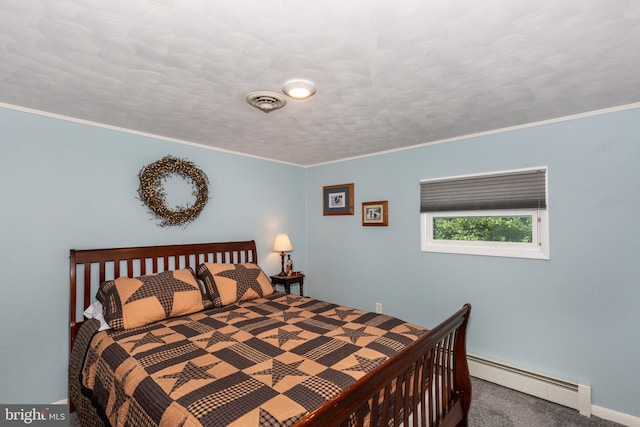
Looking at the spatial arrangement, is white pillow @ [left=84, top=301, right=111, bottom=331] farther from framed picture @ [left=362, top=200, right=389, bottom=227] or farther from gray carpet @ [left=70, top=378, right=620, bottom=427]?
framed picture @ [left=362, top=200, right=389, bottom=227]

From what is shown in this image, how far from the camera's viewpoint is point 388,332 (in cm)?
216

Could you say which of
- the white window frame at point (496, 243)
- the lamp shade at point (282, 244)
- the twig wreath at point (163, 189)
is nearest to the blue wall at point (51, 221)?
the twig wreath at point (163, 189)

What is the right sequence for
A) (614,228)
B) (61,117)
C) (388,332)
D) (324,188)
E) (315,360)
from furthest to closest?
(324,188) → (61,117) → (614,228) → (388,332) → (315,360)

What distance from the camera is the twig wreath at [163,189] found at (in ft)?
9.80

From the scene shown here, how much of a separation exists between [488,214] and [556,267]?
0.72m

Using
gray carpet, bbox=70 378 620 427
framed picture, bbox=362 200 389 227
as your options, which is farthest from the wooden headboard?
framed picture, bbox=362 200 389 227

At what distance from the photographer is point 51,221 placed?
2.49 meters

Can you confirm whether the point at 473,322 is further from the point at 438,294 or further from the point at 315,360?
the point at 315,360

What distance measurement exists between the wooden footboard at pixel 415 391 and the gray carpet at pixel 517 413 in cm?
47

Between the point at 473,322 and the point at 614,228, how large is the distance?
1407 millimetres

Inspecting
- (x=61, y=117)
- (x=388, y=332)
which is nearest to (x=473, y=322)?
(x=388, y=332)

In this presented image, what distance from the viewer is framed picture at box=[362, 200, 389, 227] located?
3746 mm

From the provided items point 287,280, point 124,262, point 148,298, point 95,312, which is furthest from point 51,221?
point 287,280

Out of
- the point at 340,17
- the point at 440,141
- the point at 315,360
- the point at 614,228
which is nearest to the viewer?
the point at 340,17
